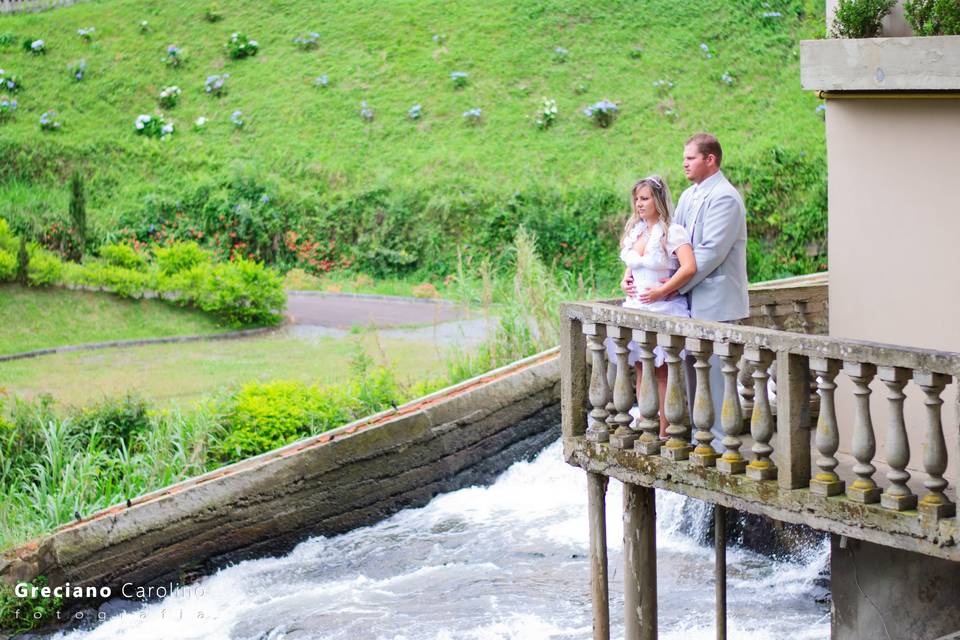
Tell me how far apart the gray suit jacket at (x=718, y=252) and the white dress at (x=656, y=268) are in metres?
0.07

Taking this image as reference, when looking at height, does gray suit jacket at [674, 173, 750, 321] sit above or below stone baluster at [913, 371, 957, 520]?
above

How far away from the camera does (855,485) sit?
5539 millimetres

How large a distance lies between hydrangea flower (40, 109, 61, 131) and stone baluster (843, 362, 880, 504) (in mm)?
20722

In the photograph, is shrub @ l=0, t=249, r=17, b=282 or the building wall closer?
the building wall

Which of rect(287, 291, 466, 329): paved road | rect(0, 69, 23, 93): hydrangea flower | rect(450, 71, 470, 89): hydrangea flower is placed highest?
rect(0, 69, 23, 93): hydrangea flower

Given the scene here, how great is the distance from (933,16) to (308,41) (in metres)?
22.4

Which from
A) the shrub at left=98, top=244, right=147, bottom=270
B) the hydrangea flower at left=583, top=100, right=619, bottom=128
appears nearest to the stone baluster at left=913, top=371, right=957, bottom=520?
the shrub at left=98, top=244, right=147, bottom=270

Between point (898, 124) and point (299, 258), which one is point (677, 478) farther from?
point (299, 258)

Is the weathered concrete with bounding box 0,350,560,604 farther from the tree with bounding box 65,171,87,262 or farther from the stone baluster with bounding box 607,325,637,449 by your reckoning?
the tree with bounding box 65,171,87,262

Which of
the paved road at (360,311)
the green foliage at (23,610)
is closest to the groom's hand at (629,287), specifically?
the green foliage at (23,610)

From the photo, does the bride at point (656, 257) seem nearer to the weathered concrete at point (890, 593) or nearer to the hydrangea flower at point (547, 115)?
the weathered concrete at point (890, 593)

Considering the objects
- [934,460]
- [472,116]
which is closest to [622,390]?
A: [934,460]

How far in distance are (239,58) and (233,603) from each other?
1849 cm

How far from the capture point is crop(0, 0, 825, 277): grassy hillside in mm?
21469
